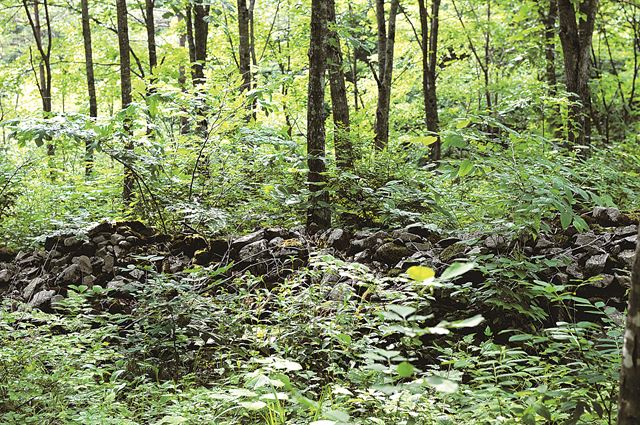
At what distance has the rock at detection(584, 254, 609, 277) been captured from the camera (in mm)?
4754

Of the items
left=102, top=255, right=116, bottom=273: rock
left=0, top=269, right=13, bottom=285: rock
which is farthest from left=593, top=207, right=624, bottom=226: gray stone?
left=0, top=269, right=13, bottom=285: rock

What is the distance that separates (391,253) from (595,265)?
5.91 feet

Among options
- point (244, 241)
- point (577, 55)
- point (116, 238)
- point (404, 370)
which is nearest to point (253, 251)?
point (244, 241)

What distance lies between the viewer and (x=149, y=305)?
451 centimetres

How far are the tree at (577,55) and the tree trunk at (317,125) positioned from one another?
3.85 meters

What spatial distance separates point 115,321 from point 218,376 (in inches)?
57.6

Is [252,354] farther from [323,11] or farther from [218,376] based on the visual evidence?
[323,11]

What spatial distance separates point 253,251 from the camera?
6.02 m

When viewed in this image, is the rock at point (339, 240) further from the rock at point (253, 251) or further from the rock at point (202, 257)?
the rock at point (202, 257)

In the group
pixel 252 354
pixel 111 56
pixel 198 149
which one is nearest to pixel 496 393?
pixel 252 354

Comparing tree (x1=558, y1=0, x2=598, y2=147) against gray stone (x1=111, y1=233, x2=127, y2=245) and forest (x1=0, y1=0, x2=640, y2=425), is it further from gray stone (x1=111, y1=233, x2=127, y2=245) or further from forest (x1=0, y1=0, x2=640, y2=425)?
gray stone (x1=111, y1=233, x2=127, y2=245)

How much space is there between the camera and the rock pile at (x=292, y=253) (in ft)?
15.7

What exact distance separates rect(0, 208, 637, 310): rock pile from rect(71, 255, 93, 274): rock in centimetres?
1

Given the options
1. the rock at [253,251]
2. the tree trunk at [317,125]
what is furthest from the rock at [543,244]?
the rock at [253,251]
